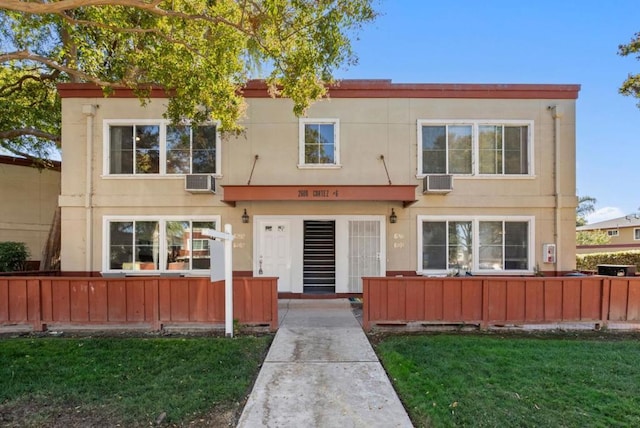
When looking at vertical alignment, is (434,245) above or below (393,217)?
below

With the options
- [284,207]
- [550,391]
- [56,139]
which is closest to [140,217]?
[284,207]

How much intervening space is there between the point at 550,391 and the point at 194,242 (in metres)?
9.13

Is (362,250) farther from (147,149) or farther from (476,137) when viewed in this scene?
(147,149)

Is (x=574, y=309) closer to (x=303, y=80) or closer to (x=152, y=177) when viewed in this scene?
(x=303, y=80)

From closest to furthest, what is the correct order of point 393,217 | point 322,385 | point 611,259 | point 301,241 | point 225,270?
point 322,385 < point 225,270 < point 393,217 < point 301,241 < point 611,259

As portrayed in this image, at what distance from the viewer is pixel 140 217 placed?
10570 millimetres

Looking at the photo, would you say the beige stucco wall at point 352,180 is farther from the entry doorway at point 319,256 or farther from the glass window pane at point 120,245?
the entry doorway at point 319,256

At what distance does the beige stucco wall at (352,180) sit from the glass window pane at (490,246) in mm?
393

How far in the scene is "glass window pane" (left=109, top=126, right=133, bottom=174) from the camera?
35.3ft

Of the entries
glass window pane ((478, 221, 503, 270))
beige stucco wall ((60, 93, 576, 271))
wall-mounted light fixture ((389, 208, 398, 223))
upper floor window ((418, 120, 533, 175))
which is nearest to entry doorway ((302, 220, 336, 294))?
beige stucco wall ((60, 93, 576, 271))

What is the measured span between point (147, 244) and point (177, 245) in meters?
0.89

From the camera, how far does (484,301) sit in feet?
23.9

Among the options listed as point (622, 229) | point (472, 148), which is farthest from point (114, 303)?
point (622, 229)

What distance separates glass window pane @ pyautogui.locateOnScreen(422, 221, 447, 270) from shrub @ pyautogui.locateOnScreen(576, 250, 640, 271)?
29.0ft
